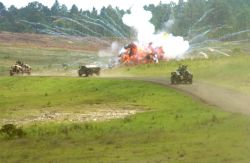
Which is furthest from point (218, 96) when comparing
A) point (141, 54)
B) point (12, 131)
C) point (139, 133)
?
point (141, 54)

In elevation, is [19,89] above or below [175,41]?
below

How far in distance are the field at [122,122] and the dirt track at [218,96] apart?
0.90 metres

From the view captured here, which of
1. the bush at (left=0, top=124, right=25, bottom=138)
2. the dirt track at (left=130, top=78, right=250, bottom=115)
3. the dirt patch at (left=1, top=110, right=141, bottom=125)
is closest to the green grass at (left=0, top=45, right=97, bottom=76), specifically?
the dirt track at (left=130, top=78, right=250, bottom=115)

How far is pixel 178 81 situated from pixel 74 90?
32.3 ft

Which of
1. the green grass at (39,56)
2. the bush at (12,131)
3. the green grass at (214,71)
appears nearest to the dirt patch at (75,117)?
the bush at (12,131)

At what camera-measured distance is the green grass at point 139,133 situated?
908 inches

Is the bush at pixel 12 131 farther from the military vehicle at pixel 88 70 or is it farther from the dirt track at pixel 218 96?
the military vehicle at pixel 88 70

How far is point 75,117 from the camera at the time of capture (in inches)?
1439

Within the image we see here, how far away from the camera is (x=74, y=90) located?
52719 mm

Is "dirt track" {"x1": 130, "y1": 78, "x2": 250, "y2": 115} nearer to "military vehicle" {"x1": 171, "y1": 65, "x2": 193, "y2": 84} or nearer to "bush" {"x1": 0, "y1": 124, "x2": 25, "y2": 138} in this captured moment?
"military vehicle" {"x1": 171, "y1": 65, "x2": 193, "y2": 84}

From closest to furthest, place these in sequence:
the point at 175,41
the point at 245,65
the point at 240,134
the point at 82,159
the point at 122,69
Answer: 1. the point at 82,159
2. the point at 240,134
3. the point at 245,65
4. the point at 122,69
5. the point at 175,41

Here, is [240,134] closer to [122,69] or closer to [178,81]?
[178,81]

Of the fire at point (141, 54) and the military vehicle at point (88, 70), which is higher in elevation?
the fire at point (141, 54)

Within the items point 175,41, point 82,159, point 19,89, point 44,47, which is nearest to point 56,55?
point 44,47
